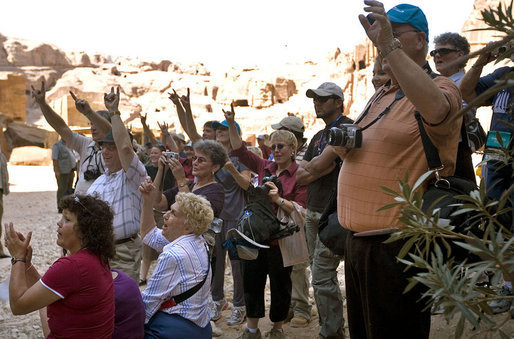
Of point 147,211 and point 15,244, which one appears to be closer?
point 15,244

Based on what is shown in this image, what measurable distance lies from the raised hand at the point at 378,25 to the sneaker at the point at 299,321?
3.57 metres

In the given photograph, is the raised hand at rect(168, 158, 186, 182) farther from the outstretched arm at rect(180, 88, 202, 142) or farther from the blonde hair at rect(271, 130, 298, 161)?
the outstretched arm at rect(180, 88, 202, 142)

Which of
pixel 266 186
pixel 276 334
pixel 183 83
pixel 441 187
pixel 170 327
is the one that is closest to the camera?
pixel 441 187

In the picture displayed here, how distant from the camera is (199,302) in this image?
11.6ft

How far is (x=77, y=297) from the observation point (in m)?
2.90

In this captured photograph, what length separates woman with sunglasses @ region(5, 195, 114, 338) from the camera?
2857mm

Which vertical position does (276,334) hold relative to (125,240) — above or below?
below

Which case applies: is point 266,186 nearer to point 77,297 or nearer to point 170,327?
point 170,327

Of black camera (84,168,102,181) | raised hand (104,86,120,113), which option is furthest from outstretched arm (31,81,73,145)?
raised hand (104,86,120,113)

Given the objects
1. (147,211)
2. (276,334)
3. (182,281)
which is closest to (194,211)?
(182,281)

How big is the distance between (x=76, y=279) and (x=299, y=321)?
2.76 meters

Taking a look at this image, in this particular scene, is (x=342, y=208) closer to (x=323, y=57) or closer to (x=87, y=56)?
(x=323, y=57)

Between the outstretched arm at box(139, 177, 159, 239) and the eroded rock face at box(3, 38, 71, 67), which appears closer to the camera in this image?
the outstretched arm at box(139, 177, 159, 239)

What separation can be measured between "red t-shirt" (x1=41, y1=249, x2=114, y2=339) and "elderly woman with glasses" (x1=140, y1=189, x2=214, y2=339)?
0.46 meters
